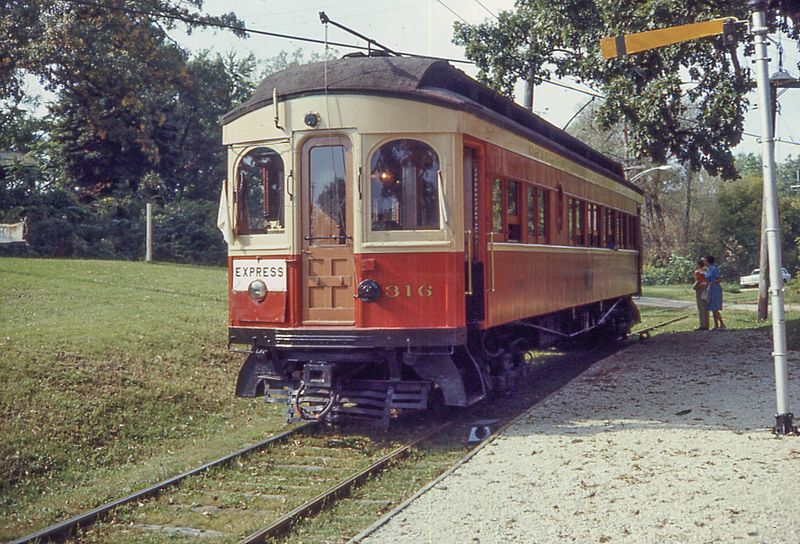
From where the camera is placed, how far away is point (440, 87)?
32.8ft

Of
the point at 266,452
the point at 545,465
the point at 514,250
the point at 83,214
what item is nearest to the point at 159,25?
the point at 83,214

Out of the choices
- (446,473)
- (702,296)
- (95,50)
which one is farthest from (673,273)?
(446,473)

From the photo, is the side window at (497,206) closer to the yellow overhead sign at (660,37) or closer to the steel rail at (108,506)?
the yellow overhead sign at (660,37)

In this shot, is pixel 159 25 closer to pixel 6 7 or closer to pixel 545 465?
pixel 6 7

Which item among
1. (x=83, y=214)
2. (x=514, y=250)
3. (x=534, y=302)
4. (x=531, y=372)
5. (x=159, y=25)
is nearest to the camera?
(x=514, y=250)

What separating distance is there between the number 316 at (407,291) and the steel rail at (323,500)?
1489 mm

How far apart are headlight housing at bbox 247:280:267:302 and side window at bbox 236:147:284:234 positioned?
0.57 m

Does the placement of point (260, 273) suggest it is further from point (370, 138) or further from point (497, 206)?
point (497, 206)

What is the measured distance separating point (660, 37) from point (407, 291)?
3.66 meters

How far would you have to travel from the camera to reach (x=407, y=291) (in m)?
9.31

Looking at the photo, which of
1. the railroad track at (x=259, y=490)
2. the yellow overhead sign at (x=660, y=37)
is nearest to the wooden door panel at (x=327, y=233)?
the railroad track at (x=259, y=490)

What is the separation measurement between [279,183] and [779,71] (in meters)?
11.7

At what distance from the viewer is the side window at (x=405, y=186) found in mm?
9359

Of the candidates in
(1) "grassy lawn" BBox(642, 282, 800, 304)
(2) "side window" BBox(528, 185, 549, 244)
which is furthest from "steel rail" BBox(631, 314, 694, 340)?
(2) "side window" BBox(528, 185, 549, 244)
